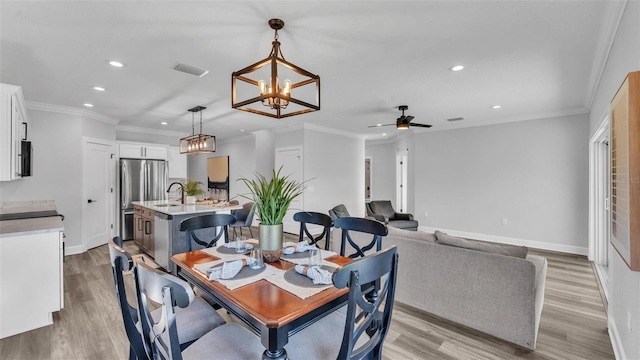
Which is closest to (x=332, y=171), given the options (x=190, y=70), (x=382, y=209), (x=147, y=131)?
(x=382, y=209)

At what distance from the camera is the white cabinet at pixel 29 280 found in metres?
2.39

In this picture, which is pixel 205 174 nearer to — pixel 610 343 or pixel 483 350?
pixel 483 350

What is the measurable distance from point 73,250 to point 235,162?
175 inches

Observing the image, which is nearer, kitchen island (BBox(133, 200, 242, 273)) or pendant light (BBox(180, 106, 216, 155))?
kitchen island (BBox(133, 200, 242, 273))

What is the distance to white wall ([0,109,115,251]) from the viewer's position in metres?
4.43

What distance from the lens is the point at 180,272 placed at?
1.89 meters

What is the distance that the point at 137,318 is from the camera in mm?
1638

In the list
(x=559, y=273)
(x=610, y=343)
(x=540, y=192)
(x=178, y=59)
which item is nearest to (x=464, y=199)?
(x=540, y=192)

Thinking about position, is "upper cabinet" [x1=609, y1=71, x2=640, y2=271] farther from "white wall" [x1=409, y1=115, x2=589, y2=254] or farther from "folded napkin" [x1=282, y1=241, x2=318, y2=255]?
"white wall" [x1=409, y1=115, x2=589, y2=254]

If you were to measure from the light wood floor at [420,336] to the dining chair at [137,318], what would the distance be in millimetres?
995

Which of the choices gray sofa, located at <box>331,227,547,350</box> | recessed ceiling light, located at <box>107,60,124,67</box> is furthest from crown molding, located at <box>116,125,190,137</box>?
gray sofa, located at <box>331,227,547,350</box>

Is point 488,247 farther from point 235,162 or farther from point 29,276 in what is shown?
point 235,162

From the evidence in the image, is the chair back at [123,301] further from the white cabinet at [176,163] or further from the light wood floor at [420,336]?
the white cabinet at [176,163]

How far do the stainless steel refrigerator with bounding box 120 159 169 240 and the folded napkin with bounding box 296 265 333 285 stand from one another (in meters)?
5.55
